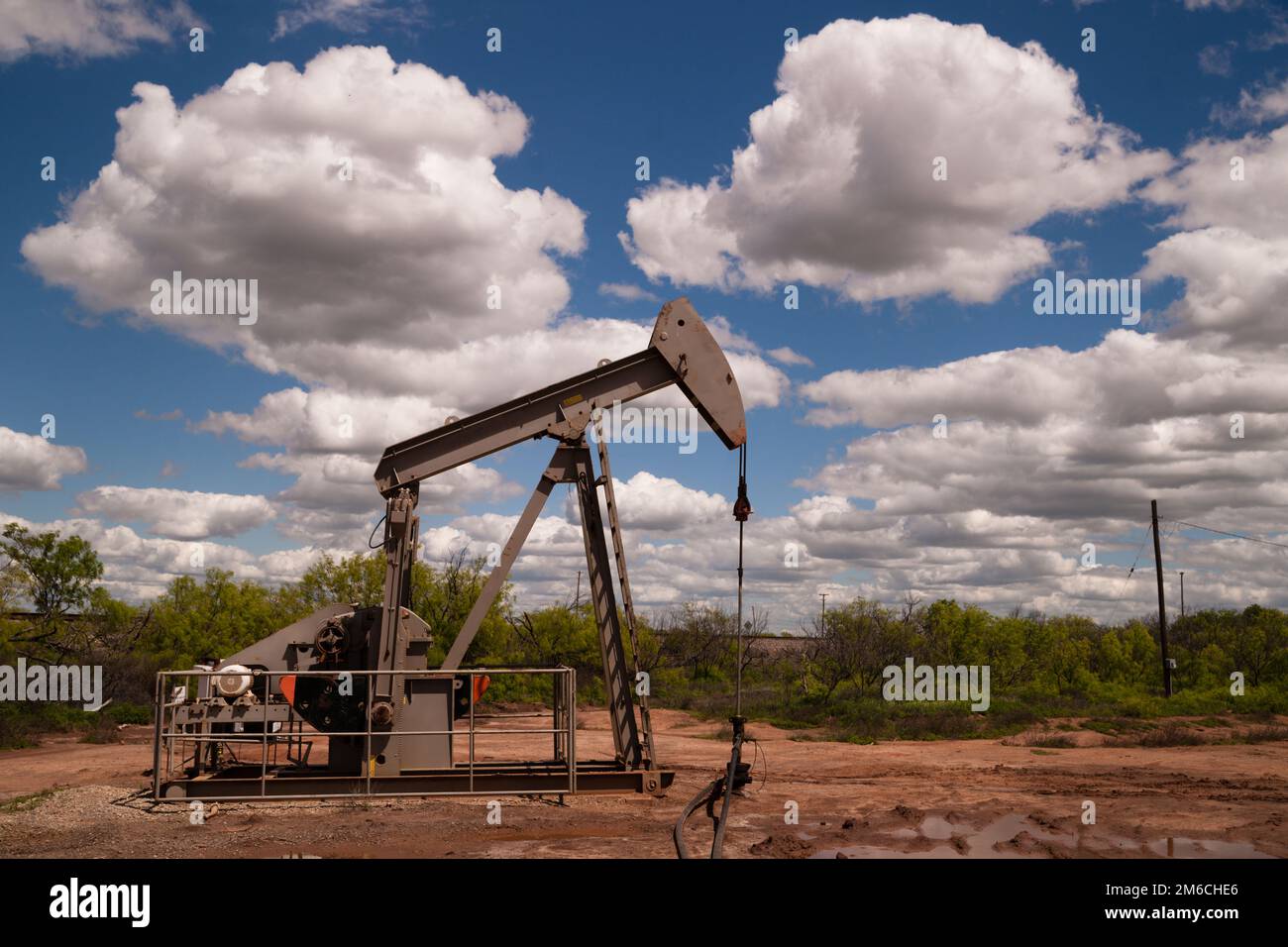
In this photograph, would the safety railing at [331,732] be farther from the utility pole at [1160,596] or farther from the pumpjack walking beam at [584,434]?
the utility pole at [1160,596]

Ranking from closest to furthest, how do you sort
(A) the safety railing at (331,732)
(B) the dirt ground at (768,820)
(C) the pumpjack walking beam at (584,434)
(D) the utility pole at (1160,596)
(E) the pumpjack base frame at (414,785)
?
1. (B) the dirt ground at (768,820)
2. (A) the safety railing at (331,732)
3. (E) the pumpjack base frame at (414,785)
4. (C) the pumpjack walking beam at (584,434)
5. (D) the utility pole at (1160,596)

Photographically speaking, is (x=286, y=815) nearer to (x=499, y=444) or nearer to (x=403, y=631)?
(x=403, y=631)

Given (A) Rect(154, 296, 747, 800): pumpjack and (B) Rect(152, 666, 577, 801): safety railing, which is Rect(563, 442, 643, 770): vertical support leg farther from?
(B) Rect(152, 666, 577, 801): safety railing

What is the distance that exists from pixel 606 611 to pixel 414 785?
2.27 metres

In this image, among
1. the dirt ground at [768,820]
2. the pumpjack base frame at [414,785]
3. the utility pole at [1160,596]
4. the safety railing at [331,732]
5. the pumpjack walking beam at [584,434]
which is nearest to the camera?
the dirt ground at [768,820]

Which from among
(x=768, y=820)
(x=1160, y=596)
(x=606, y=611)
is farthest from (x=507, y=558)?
(x=1160, y=596)

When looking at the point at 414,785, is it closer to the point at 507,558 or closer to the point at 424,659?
the point at 424,659

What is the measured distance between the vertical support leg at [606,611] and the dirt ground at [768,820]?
0.59 meters

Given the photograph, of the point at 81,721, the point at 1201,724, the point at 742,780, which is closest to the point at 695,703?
the point at 1201,724

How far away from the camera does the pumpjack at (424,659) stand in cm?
855

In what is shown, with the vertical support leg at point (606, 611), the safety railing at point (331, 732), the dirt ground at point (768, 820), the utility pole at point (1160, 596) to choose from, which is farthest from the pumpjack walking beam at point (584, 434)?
the utility pole at point (1160, 596)

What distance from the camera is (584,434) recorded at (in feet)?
29.9

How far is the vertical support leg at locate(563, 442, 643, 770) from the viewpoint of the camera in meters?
8.95
